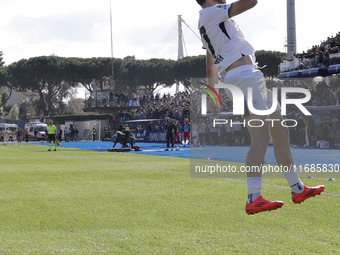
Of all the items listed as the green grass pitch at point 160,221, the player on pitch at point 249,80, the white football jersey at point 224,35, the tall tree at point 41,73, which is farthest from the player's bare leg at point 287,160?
the tall tree at point 41,73

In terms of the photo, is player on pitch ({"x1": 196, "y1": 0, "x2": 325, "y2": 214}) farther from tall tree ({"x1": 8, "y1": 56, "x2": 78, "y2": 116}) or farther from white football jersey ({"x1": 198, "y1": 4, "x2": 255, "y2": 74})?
tall tree ({"x1": 8, "y1": 56, "x2": 78, "y2": 116})

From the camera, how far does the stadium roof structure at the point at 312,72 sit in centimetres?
2480

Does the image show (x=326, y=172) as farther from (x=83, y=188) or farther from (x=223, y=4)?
(x=223, y=4)

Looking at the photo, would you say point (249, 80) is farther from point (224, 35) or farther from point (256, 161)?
point (256, 161)

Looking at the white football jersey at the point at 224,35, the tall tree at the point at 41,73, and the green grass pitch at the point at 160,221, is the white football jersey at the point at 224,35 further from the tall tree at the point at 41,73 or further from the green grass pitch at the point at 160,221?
the tall tree at the point at 41,73

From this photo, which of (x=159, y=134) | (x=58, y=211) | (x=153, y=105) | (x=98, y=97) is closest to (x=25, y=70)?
(x=98, y=97)

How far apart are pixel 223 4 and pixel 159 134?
40464 mm

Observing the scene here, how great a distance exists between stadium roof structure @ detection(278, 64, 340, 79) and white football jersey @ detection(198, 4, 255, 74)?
69.5ft

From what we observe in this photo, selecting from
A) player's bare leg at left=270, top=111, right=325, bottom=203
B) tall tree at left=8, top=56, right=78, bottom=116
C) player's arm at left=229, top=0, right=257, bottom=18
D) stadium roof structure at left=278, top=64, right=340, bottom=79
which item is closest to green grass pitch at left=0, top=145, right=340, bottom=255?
player's bare leg at left=270, top=111, right=325, bottom=203

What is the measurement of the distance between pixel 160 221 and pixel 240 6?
12.2ft

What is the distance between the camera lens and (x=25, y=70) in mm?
86250

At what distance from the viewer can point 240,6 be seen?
4.23 metres

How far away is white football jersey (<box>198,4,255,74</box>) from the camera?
4.46m

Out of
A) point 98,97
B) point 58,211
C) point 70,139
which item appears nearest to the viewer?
point 58,211
